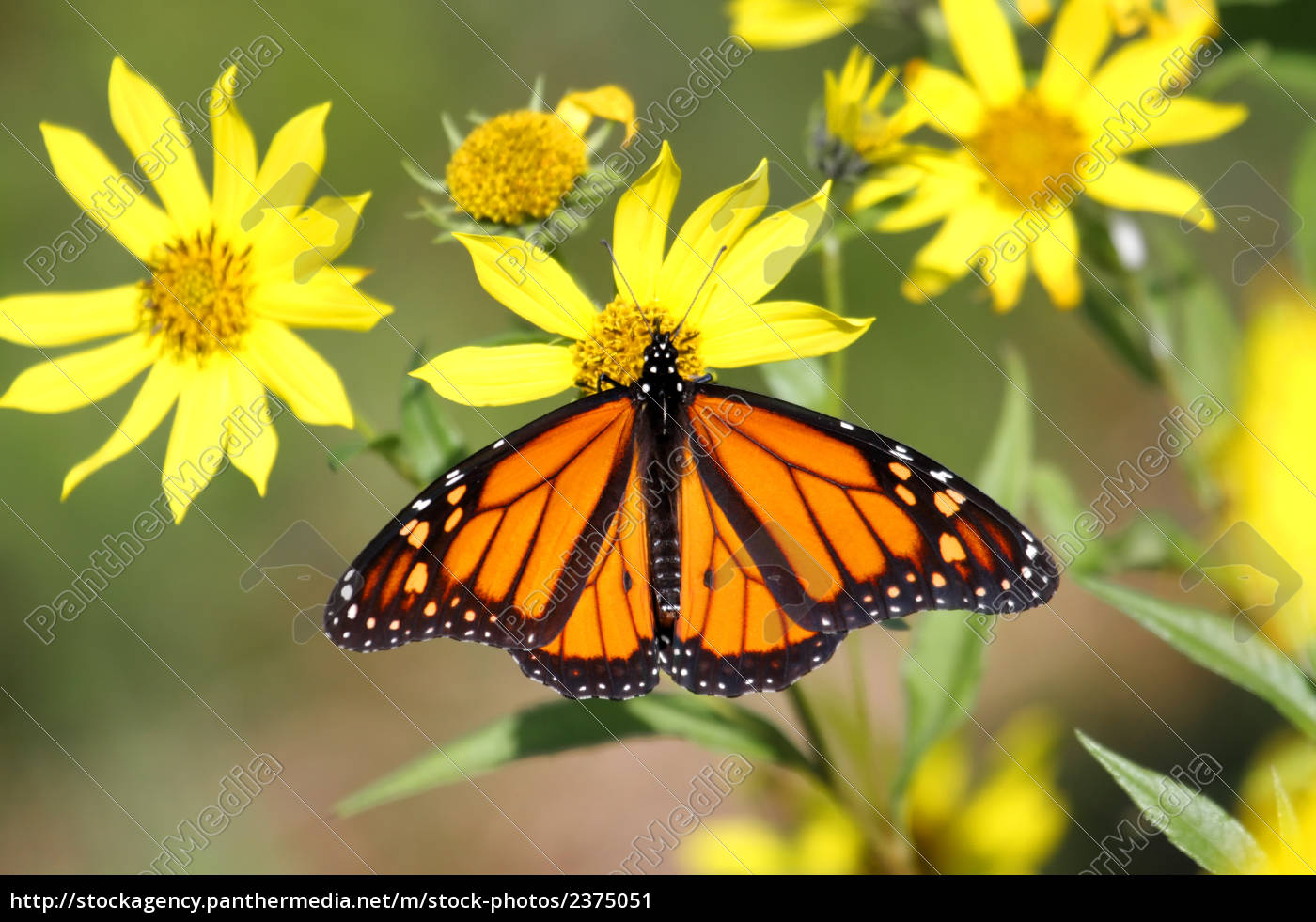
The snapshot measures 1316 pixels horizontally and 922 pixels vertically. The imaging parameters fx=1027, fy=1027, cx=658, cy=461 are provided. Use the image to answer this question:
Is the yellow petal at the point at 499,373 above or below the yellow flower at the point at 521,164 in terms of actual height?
below

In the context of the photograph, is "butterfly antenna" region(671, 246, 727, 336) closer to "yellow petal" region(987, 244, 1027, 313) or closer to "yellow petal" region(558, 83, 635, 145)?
"yellow petal" region(558, 83, 635, 145)

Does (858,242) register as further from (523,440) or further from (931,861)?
(523,440)

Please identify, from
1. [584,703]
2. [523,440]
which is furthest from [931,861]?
[523,440]

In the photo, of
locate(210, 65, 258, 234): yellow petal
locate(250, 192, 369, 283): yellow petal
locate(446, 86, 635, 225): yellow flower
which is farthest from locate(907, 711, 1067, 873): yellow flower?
locate(210, 65, 258, 234): yellow petal

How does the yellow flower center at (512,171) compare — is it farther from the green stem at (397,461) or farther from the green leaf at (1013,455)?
the green leaf at (1013,455)

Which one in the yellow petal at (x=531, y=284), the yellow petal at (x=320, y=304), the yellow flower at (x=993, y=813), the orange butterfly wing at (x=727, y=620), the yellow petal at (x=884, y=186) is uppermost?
the yellow petal at (x=884, y=186)

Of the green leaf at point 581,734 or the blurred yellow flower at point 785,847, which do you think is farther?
the blurred yellow flower at point 785,847

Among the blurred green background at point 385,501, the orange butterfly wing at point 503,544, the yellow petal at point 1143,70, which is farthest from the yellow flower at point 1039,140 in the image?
the blurred green background at point 385,501
